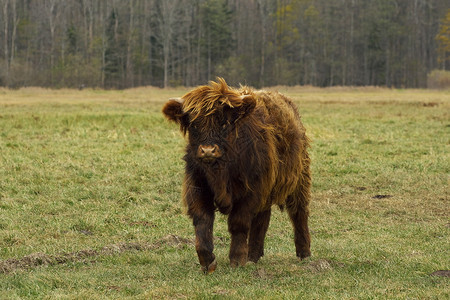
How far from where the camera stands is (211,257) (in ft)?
23.6

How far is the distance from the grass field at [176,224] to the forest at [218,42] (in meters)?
56.2

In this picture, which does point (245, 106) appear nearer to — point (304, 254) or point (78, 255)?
point (304, 254)

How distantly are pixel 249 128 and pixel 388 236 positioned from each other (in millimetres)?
3963

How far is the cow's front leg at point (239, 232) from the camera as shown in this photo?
7371mm

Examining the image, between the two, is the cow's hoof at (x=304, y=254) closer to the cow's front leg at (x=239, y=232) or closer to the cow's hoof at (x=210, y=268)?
the cow's front leg at (x=239, y=232)

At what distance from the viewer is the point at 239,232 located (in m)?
7.44

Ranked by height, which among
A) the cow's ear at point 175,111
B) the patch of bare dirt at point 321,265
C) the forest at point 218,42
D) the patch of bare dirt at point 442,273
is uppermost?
the forest at point 218,42

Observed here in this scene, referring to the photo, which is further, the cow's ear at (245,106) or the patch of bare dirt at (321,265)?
→ the patch of bare dirt at (321,265)

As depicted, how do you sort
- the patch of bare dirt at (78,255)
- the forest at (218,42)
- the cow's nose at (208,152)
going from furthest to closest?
the forest at (218,42)
the patch of bare dirt at (78,255)
the cow's nose at (208,152)

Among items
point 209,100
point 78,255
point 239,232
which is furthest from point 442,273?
point 78,255

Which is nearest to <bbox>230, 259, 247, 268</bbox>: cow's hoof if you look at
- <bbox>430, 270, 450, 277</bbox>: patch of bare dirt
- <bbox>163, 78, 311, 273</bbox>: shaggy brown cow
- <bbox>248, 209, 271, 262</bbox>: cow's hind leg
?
<bbox>163, 78, 311, 273</bbox>: shaggy brown cow

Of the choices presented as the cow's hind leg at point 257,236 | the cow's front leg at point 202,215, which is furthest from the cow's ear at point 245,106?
the cow's hind leg at point 257,236

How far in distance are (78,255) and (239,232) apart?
7.65 feet

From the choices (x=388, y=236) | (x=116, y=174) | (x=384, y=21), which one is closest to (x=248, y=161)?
(x=388, y=236)
